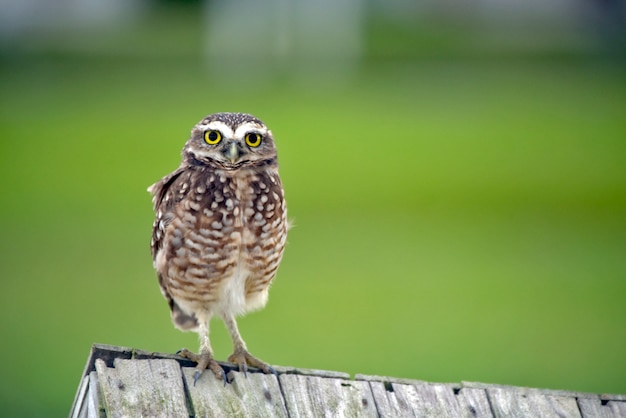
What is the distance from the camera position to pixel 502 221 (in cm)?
1512

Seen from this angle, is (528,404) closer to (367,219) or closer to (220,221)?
(220,221)

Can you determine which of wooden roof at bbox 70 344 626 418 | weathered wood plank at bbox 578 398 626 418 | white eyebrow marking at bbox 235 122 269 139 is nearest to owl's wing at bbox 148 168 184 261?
white eyebrow marking at bbox 235 122 269 139

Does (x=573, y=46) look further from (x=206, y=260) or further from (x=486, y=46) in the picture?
(x=206, y=260)

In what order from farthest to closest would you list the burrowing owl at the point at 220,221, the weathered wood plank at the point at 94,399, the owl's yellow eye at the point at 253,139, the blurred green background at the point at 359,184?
the blurred green background at the point at 359,184 → the owl's yellow eye at the point at 253,139 → the burrowing owl at the point at 220,221 → the weathered wood plank at the point at 94,399

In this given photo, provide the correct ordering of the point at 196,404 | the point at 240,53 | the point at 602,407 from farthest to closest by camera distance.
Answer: the point at 240,53 → the point at 602,407 → the point at 196,404

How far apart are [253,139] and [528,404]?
6.63 feet

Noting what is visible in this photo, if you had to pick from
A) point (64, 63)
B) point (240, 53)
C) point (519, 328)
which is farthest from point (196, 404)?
point (64, 63)

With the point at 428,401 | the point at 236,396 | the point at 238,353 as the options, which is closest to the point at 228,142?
the point at 238,353

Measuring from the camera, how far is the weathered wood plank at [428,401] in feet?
13.9

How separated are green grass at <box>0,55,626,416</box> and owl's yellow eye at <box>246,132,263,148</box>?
281cm

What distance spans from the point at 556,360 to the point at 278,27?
51.5 feet

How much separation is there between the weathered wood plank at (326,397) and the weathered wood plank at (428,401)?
0.05 meters

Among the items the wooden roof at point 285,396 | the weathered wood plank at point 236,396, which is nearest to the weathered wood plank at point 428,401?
the wooden roof at point 285,396

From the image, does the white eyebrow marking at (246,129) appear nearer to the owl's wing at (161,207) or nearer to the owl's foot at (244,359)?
the owl's wing at (161,207)
